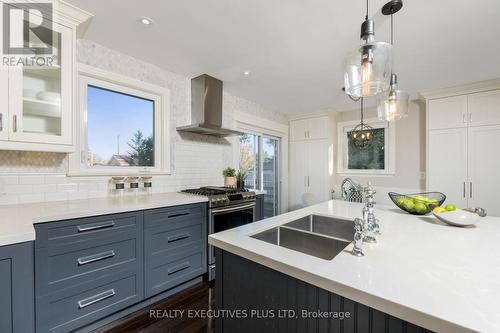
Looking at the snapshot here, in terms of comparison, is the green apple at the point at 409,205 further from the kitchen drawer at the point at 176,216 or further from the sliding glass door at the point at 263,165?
the sliding glass door at the point at 263,165

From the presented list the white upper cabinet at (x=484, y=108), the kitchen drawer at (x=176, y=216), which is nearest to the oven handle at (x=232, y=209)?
the kitchen drawer at (x=176, y=216)

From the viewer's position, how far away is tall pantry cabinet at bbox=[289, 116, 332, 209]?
4.26 metres

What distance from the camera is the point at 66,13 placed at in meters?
1.62

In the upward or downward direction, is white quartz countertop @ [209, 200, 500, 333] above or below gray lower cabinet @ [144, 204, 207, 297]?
above

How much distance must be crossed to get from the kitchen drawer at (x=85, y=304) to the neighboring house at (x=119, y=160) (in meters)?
1.14

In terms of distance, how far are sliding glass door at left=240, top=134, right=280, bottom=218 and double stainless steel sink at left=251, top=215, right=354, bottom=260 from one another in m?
2.29

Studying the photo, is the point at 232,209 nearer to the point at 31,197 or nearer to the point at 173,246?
the point at 173,246

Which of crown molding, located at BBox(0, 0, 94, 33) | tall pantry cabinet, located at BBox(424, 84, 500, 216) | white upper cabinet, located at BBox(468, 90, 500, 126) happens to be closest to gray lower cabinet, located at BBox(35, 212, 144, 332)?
crown molding, located at BBox(0, 0, 94, 33)

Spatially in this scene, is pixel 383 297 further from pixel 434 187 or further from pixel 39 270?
pixel 434 187

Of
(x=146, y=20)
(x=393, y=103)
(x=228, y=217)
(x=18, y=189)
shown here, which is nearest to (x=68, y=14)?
(x=146, y=20)

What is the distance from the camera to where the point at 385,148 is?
3.97 meters

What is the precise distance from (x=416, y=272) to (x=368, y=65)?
0.94m

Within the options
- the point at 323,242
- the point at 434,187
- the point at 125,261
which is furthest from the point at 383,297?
the point at 434,187

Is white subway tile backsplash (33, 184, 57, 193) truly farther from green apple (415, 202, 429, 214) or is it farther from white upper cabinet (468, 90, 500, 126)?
→ white upper cabinet (468, 90, 500, 126)
